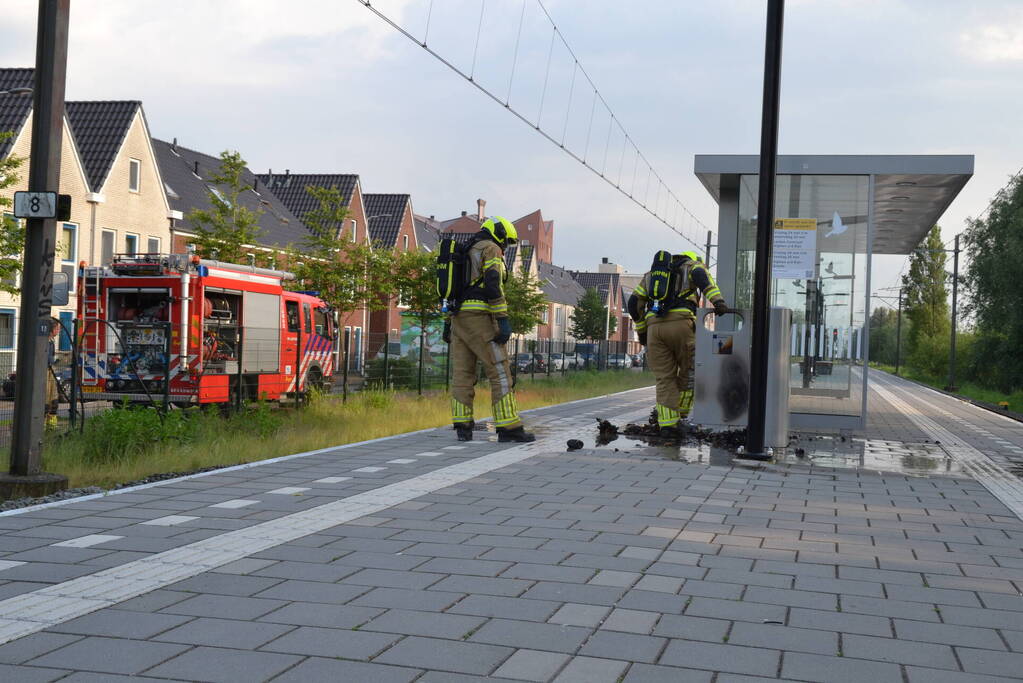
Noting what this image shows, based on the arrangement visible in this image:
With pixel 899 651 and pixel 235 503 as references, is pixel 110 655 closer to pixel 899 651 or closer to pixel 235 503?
pixel 899 651

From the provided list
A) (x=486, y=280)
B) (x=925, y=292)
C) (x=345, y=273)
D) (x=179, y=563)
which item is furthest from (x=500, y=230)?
(x=925, y=292)

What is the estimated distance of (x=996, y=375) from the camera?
116 feet

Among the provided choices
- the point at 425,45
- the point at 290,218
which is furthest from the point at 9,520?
the point at 290,218

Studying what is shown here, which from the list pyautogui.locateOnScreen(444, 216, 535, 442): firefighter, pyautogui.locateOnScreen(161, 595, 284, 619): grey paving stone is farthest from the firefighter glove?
pyautogui.locateOnScreen(161, 595, 284, 619): grey paving stone

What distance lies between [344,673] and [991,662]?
2311mm

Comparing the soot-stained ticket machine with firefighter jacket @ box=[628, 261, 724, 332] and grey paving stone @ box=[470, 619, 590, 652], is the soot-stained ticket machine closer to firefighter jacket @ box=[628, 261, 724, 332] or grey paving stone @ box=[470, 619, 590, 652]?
firefighter jacket @ box=[628, 261, 724, 332]

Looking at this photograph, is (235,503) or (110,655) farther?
(235,503)

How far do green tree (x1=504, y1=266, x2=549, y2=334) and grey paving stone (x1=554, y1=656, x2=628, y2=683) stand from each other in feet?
101

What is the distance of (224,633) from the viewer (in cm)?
398

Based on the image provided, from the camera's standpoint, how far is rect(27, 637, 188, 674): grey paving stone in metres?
3.58

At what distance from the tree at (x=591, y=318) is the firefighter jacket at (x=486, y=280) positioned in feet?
231

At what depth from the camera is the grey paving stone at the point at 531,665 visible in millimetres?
3576

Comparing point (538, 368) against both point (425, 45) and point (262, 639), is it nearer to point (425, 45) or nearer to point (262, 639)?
point (425, 45)

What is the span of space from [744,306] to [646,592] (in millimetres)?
9694
